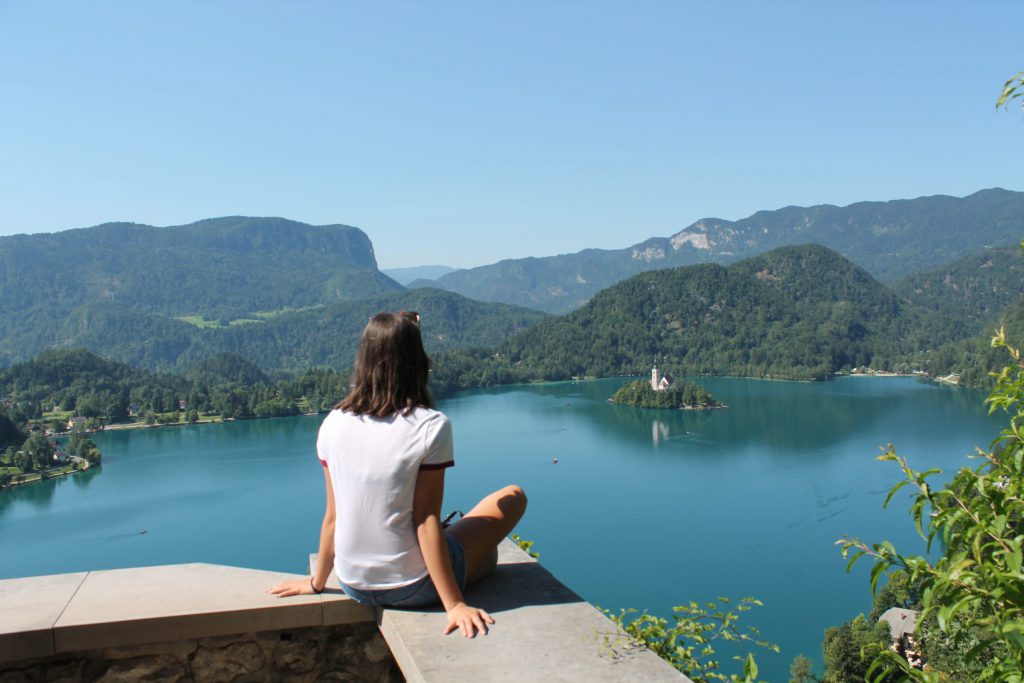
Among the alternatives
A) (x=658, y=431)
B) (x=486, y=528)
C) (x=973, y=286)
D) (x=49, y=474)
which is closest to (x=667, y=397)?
(x=658, y=431)

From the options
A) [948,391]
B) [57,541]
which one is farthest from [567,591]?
[948,391]

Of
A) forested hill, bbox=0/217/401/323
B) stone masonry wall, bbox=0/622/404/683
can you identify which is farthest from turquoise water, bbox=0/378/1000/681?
forested hill, bbox=0/217/401/323

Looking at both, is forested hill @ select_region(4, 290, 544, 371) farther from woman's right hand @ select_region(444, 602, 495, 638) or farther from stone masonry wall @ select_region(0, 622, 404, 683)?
woman's right hand @ select_region(444, 602, 495, 638)

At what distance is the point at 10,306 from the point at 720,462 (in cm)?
13324

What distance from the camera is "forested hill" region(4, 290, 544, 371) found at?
116062mm

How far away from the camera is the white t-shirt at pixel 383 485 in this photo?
1.96 meters

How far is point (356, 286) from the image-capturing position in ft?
568

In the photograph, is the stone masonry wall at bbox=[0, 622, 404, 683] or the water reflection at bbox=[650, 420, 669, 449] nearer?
the stone masonry wall at bbox=[0, 622, 404, 683]

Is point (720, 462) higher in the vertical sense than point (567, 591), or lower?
lower

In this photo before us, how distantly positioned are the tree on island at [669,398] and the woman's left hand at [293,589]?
192 ft

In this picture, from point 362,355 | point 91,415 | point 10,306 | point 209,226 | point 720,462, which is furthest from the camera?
point 209,226

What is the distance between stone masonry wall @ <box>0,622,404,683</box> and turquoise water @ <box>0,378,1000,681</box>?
1513 centimetres

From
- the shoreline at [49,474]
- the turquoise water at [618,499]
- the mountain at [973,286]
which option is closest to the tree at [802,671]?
the turquoise water at [618,499]

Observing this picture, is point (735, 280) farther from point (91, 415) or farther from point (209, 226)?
point (209, 226)
